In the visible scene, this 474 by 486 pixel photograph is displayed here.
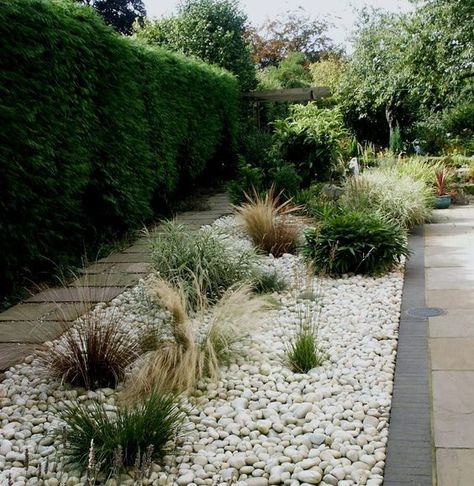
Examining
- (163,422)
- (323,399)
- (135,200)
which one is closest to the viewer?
(163,422)

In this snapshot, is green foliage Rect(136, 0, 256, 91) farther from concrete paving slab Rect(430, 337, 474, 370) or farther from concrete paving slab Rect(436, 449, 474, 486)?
concrete paving slab Rect(436, 449, 474, 486)

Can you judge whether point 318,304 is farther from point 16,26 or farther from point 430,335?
point 16,26

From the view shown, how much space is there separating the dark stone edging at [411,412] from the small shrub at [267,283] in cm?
97

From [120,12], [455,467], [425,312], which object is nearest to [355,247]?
[425,312]

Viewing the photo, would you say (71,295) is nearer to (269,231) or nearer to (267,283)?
(267,283)

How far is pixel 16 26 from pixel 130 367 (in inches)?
116

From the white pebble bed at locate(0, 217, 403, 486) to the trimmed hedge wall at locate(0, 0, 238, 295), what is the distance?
4.44ft

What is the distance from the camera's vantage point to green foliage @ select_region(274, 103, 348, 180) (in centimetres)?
966

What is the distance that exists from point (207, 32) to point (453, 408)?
1224 centimetres

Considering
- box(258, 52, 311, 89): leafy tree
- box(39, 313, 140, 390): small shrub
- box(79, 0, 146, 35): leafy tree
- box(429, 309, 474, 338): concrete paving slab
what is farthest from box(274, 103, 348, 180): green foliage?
box(79, 0, 146, 35): leafy tree

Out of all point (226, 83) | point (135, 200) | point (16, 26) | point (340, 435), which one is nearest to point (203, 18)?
point (226, 83)

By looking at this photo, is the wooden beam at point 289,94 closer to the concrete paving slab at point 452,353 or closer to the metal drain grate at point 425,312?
the metal drain grate at point 425,312

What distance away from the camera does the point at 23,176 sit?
4629 millimetres

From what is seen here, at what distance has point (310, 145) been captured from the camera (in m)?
9.75
